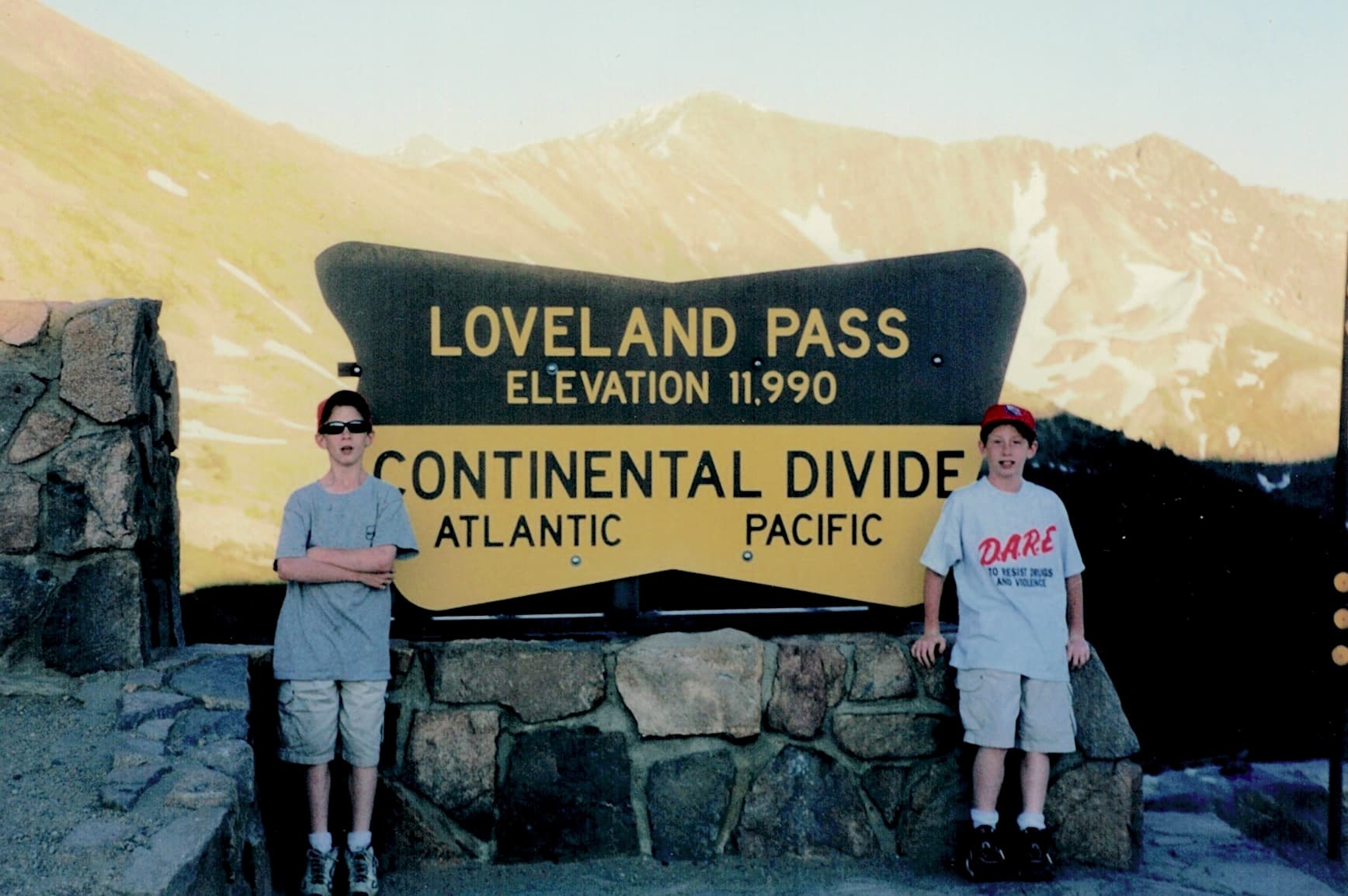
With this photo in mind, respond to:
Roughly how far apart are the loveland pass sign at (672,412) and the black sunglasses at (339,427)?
0.49 metres

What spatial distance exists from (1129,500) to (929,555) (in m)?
2.05

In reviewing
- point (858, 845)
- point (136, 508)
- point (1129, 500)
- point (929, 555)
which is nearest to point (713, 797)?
point (858, 845)

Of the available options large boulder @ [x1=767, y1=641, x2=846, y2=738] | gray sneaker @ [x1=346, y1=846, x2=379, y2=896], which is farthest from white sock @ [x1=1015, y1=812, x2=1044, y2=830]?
gray sneaker @ [x1=346, y1=846, x2=379, y2=896]

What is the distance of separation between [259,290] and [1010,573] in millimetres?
3023

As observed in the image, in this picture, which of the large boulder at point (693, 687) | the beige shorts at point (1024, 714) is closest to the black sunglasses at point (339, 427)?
the large boulder at point (693, 687)

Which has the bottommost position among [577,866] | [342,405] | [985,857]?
[577,866]

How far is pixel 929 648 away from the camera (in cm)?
391

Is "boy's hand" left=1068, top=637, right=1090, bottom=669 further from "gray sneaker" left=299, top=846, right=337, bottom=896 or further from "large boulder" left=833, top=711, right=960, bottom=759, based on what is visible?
"gray sneaker" left=299, top=846, right=337, bottom=896

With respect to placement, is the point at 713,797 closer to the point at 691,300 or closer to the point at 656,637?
the point at 656,637

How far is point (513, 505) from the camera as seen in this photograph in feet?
13.3

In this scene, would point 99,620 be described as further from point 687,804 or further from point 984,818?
point 984,818

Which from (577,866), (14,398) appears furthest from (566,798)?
(14,398)

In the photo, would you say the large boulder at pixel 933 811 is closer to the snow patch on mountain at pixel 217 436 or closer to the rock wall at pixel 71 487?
the rock wall at pixel 71 487

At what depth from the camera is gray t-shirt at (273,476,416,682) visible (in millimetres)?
3477
